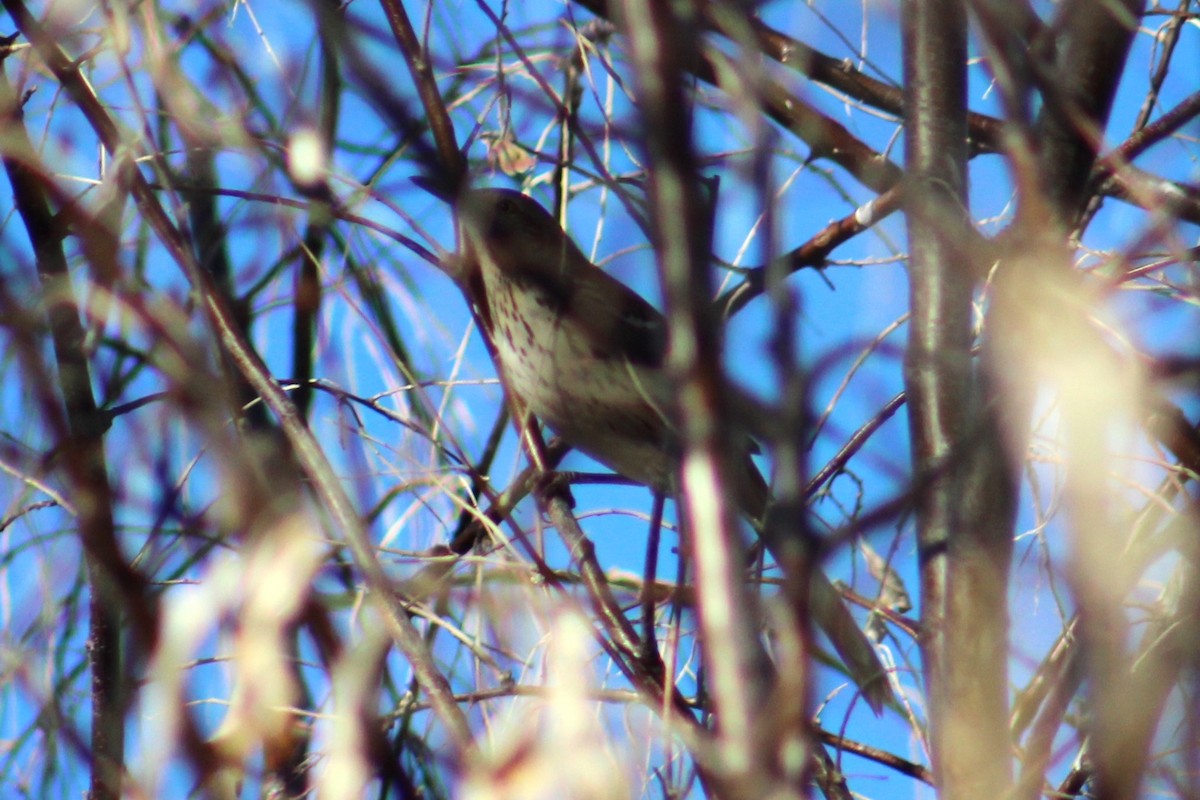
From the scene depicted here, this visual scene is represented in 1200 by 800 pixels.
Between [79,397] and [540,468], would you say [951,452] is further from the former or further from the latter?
[79,397]

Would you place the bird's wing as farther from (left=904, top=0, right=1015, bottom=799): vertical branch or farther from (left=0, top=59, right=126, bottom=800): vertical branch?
(left=904, top=0, right=1015, bottom=799): vertical branch

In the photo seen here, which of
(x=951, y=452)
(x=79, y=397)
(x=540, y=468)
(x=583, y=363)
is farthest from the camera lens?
(x=583, y=363)

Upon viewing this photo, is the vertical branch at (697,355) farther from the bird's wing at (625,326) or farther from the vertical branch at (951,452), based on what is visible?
the bird's wing at (625,326)

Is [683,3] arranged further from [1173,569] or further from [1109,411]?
[1173,569]

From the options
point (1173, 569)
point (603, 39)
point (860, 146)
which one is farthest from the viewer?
point (860, 146)

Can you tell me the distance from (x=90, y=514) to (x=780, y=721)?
1.60 ft

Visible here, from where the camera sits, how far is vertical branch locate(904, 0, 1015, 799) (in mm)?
1245

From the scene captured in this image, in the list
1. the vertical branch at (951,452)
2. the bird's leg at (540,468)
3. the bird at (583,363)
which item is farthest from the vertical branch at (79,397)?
the bird at (583,363)

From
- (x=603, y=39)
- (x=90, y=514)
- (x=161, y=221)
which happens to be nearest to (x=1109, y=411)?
(x=90, y=514)

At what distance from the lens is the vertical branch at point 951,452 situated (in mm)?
1245

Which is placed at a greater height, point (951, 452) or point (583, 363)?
point (583, 363)

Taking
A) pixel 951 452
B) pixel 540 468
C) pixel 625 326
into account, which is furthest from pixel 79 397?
pixel 625 326

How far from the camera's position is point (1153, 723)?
846mm

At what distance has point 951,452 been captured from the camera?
4.23 ft
